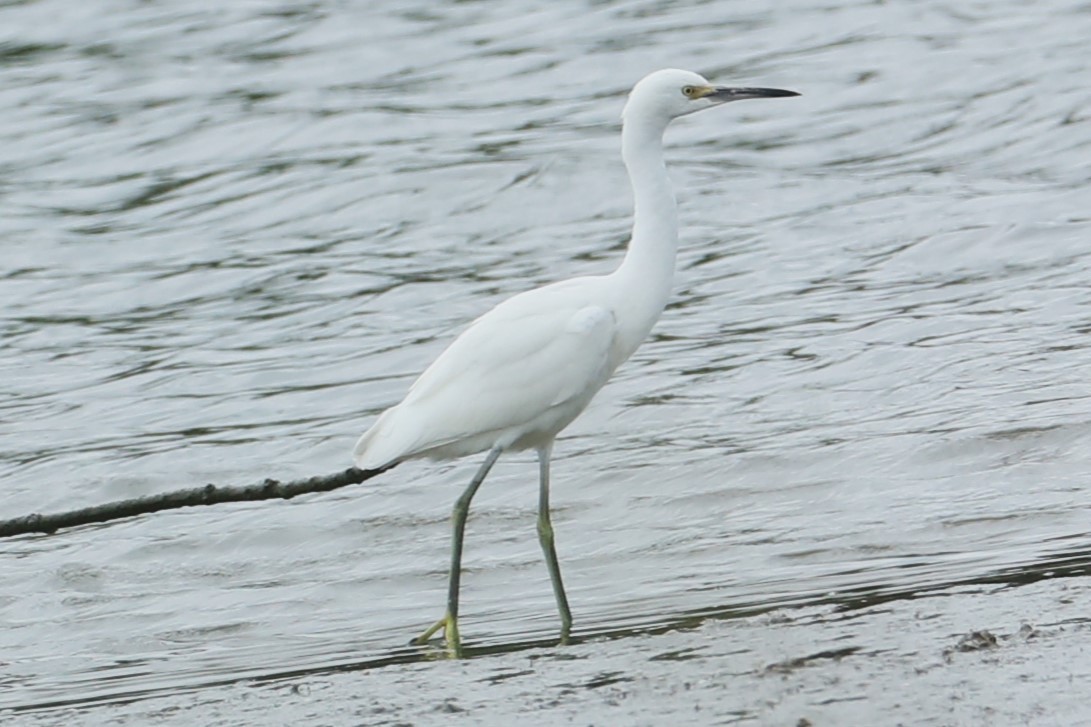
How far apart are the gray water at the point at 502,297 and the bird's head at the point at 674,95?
1797 millimetres

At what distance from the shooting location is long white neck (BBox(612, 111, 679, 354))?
708 cm

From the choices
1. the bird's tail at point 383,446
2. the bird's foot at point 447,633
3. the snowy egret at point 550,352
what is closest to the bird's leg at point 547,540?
the snowy egret at point 550,352

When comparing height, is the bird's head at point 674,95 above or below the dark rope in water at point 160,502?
above

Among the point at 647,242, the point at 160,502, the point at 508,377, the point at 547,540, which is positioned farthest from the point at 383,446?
the point at 647,242

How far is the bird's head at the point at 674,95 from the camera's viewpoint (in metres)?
7.24

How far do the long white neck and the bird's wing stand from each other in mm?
108

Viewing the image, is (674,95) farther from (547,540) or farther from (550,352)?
(547,540)

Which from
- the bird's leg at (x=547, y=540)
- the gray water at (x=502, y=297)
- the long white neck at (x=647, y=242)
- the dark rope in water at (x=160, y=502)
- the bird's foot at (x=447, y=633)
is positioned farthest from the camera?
the gray water at (x=502, y=297)

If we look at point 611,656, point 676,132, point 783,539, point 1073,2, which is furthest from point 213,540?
point 1073,2

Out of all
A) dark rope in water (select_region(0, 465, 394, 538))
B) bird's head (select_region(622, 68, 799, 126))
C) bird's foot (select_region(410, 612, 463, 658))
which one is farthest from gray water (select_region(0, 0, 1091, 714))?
bird's head (select_region(622, 68, 799, 126))

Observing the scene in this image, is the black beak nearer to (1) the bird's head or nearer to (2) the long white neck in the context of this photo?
(1) the bird's head

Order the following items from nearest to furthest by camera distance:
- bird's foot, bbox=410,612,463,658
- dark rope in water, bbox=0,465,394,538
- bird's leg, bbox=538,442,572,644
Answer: dark rope in water, bbox=0,465,394,538 < bird's foot, bbox=410,612,463,658 < bird's leg, bbox=538,442,572,644

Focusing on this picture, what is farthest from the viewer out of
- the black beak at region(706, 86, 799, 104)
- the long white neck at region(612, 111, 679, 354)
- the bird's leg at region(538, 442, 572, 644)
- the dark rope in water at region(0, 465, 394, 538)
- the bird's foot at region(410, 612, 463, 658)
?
the black beak at region(706, 86, 799, 104)

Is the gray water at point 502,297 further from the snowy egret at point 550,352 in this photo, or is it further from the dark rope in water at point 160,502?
the snowy egret at point 550,352
